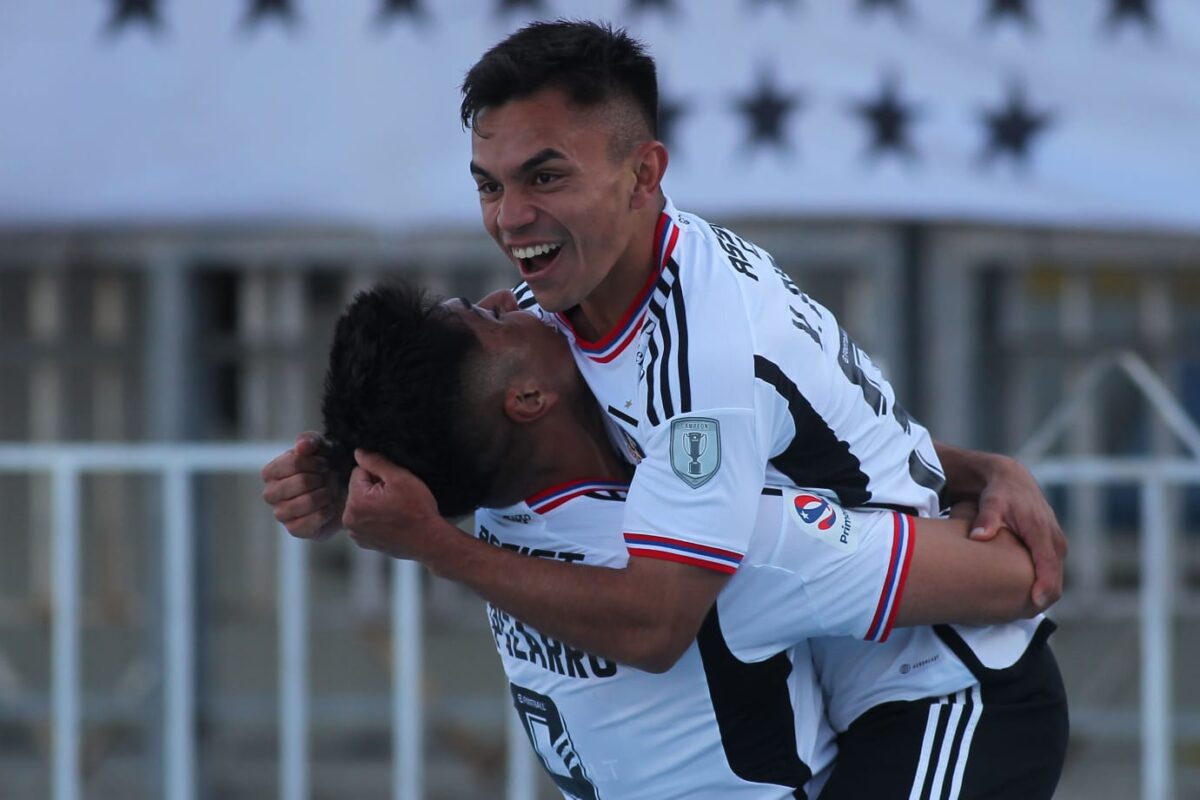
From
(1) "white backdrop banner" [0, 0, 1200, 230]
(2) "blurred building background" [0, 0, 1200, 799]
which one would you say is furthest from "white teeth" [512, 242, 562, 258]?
(1) "white backdrop banner" [0, 0, 1200, 230]

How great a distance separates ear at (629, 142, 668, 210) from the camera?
2.07 m

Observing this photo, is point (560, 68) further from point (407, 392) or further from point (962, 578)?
point (962, 578)

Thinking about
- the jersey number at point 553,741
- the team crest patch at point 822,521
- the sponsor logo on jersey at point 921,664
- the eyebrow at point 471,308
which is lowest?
A: the jersey number at point 553,741

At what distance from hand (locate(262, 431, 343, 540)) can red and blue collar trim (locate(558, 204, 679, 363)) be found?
1.37ft

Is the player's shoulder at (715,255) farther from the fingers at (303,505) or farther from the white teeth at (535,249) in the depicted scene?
the fingers at (303,505)

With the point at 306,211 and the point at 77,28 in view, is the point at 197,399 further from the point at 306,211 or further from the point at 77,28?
the point at 77,28

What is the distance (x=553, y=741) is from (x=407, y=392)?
621 mm

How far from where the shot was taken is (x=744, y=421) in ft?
6.23

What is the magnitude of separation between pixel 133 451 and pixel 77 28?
53.8 inches

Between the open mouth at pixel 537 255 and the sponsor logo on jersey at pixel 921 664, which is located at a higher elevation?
the open mouth at pixel 537 255

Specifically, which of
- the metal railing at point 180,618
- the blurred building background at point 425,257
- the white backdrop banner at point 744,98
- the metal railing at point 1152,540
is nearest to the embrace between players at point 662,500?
the metal railing at point 1152,540

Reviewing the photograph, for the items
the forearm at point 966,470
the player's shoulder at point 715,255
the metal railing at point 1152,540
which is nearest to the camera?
the player's shoulder at point 715,255

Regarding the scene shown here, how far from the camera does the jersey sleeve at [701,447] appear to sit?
190cm

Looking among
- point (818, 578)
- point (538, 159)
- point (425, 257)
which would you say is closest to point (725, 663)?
point (818, 578)
